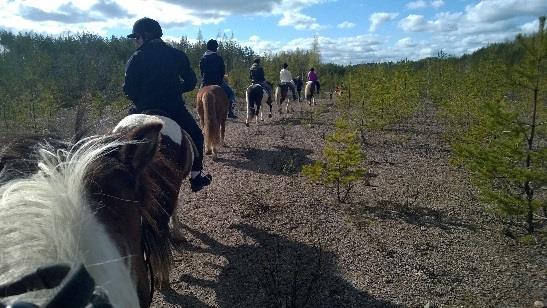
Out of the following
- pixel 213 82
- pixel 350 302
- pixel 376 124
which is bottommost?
pixel 350 302

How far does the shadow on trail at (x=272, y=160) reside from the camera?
8.34 metres

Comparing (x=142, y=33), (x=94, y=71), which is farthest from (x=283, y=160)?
(x=94, y=71)

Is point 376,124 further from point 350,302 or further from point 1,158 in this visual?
point 1,158

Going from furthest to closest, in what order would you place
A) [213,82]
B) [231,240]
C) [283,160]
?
[213,82] → [283,160] → [231,240]

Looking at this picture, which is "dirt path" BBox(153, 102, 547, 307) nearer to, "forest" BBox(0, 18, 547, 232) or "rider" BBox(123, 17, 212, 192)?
"forest" BBox(0, 18, 547, 232)

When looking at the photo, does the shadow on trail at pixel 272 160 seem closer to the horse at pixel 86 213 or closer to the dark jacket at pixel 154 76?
the dark jacket at pixel 154 76

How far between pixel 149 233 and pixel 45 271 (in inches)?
33.7

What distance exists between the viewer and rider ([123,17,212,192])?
14.2 feet

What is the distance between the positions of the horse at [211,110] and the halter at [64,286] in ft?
25.4

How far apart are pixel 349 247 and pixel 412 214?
1.44m

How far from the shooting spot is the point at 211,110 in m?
8.59

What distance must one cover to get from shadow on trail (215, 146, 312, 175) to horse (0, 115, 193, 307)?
6.40 meters

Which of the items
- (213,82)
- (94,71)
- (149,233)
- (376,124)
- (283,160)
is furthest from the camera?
(94,71)

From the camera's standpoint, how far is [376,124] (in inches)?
422
